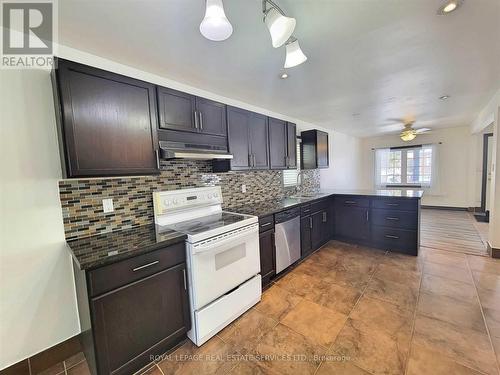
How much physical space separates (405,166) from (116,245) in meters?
7.93

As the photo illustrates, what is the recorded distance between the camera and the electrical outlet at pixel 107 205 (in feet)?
5.86

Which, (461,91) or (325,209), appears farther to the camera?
(325,209)

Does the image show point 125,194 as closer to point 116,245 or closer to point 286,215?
point 116,245

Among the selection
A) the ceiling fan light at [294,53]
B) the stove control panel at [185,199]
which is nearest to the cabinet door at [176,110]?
the stove control panel at [185,199]

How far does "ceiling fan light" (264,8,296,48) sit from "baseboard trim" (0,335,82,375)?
2.62 metres

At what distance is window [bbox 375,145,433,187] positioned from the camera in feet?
21.3

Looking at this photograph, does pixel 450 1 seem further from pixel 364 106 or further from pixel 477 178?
pixel 477 178

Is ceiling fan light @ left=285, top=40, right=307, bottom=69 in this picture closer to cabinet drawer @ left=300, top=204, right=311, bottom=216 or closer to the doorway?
cabinet drawer @ left=300, top=204, right=311, bottom=216

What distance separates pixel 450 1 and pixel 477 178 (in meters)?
6.54

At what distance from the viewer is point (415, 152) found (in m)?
6.62

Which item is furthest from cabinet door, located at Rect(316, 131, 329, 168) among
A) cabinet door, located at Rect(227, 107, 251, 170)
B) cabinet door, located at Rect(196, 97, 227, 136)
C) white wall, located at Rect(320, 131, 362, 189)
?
cabinet door, located at Rect(196, 97, 227, 136)

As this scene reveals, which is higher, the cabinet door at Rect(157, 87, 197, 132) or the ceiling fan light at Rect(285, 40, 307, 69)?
the ceiling fan light at Rect(285, 40, 307, 69)

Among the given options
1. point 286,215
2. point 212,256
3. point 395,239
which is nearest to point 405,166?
point 395,239

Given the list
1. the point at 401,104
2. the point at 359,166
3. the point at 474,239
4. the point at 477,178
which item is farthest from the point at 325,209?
the point at 477,178
